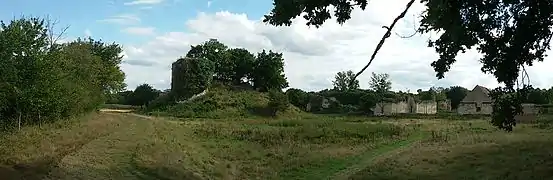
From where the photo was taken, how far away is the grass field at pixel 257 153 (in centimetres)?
2127

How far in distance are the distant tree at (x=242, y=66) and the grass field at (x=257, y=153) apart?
128 ft

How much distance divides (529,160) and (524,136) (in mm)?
9100

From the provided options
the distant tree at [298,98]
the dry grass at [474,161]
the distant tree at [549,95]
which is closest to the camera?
the dry grass at [474,161]

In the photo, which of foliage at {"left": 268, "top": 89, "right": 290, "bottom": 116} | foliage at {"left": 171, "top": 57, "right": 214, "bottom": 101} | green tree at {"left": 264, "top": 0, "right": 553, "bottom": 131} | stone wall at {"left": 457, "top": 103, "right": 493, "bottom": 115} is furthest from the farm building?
green tree at {"left": 264, "top": 0, "right": 553, "bottom": 131}

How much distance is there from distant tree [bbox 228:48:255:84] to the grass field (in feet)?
128

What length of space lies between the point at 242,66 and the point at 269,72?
379cm

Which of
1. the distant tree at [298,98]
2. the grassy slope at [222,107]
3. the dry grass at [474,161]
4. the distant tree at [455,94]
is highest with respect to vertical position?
the distant tree at [455,94]

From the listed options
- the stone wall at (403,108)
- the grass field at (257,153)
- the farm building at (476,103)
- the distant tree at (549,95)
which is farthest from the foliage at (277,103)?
the distant tree at (549,95)

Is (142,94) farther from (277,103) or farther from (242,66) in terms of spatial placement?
(277,103)

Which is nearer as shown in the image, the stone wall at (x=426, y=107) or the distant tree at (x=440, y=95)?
the stone wall at (x=426, y=107)

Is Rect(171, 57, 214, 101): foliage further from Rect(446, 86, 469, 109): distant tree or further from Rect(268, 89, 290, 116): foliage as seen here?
Rect(446, 86, 469, 109): distant tree

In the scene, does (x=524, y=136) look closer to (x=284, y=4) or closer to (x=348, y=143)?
(x=348, y=143)

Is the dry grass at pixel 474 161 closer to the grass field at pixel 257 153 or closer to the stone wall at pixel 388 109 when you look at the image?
the grass field at pixel 257 153

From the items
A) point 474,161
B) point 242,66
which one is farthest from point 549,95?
point 474,161
